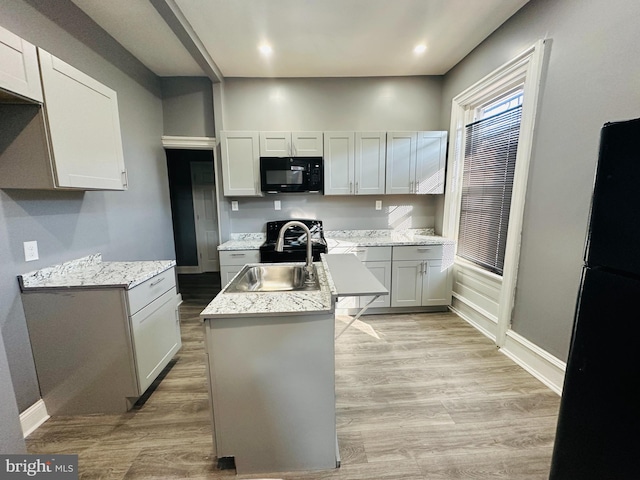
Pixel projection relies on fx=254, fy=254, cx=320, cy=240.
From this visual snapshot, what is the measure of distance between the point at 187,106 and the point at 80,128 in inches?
73.3

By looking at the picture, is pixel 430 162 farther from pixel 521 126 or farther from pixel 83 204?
pixel 83 204

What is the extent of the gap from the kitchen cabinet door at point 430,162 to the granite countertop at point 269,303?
94.0 inches

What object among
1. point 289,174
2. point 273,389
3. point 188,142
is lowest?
point 273,389

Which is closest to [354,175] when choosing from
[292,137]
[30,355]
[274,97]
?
[292,137]

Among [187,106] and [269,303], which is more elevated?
[187,106]

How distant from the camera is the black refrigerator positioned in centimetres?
52

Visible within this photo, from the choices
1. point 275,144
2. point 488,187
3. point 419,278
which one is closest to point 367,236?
point 419,278

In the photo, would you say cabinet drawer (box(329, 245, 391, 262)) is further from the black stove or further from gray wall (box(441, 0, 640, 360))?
gray wall (box(441, 0, 640, 360))

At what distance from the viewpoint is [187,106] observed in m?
3.19

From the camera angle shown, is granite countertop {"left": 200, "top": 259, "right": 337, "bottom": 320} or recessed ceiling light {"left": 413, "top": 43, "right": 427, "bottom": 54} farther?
recessed ceiling light {"left": 413, "top": 43, "right": 427, "bottom": 54}

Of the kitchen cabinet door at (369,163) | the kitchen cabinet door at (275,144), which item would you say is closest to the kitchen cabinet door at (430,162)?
the kitchen cabinet door at (369,163)

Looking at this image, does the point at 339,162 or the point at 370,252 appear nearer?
the point at 370,252

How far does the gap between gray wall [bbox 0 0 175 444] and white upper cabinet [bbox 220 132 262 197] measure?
840 millimetres

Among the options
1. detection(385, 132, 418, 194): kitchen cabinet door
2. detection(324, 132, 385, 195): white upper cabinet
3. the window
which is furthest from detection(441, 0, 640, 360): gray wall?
detection(324, 132, 385, 195): white upper cabinet
